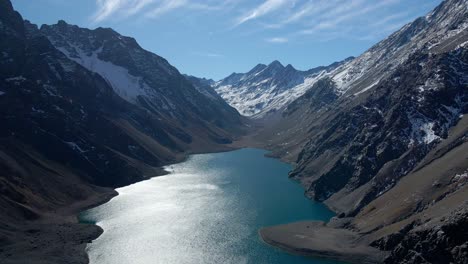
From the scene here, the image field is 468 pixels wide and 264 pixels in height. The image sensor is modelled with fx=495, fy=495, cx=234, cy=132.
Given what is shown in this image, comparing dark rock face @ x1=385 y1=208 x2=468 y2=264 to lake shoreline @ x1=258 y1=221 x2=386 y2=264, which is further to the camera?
lake shoreline @ x1=258 y1=221 x2=386 y2=264

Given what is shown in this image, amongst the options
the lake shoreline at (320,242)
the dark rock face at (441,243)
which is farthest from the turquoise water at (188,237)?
the dark rock face at (441,243)

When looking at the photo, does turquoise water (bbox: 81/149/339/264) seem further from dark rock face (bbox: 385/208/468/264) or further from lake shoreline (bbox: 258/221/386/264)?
dark rock face (bbox: 385/208/468/264)

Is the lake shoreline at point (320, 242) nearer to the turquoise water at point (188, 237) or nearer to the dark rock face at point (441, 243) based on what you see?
the turquoise water at point (188, 237)

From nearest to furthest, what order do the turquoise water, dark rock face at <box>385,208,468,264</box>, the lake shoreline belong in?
dark rock face at <box>385,208,468,264</box> < the lake shoreline < the turquoise water

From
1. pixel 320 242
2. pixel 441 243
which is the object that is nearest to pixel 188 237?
pixel 320 242

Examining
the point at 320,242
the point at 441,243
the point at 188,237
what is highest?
the point at 188,237

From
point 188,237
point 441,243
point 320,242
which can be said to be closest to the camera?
point 441,243

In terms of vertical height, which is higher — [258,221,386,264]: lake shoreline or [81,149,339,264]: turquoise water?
[81,149,339,264]: turquoise water

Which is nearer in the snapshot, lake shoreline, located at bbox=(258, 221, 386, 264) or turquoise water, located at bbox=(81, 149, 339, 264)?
lake shoreline, located at bbox=(258, 221, 386, 264)

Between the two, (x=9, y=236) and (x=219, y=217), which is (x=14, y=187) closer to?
(x=9, y=236)

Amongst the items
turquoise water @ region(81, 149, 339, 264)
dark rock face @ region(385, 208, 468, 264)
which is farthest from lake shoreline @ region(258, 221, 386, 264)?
dark rock face @ region(385, 208, 468, 264)

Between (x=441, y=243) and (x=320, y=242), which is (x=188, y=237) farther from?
(x=441, y=243)

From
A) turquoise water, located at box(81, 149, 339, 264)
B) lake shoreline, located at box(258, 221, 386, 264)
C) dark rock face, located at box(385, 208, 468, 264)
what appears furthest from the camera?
turquoise water, located at box(81, 149, 339, 264)

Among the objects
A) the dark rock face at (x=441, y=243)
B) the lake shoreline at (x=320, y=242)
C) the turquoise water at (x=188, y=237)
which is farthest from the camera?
the turquoise water at (x=188, y=237)
